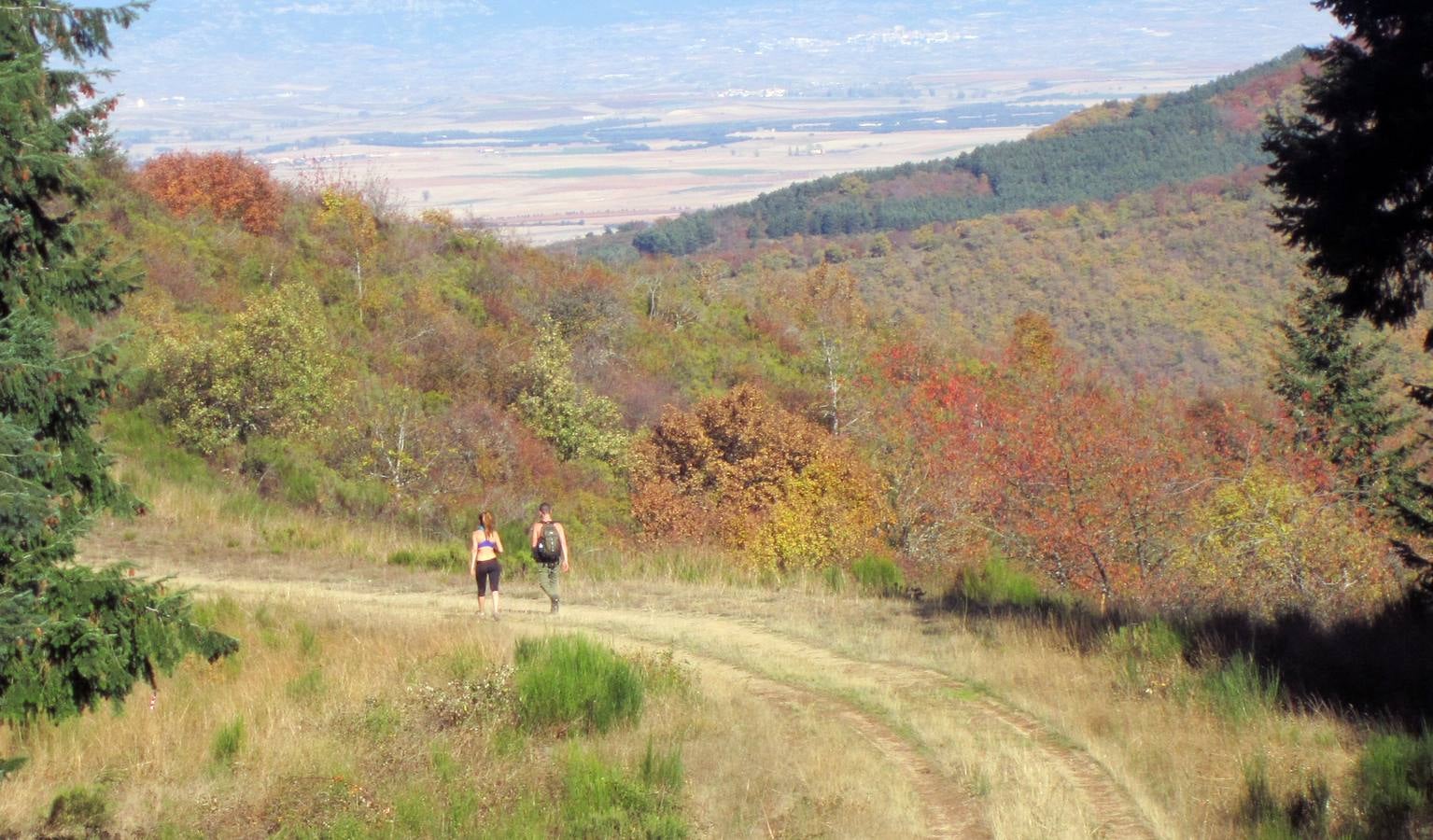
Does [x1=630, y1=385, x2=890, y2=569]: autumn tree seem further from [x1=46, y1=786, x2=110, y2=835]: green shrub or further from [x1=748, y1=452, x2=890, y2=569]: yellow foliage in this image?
[x1=46, y1=786, x2=110, y2=835]: green shrub

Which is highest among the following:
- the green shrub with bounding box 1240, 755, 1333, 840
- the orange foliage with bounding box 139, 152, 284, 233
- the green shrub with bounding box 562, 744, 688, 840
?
the orange foliage with bounding box 139, 152, 284, 233

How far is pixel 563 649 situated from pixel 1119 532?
49.8 ft

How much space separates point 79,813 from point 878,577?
970cm

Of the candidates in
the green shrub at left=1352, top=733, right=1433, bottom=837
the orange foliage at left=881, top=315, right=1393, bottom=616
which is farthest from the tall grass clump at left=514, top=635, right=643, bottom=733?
the orange foliage at left=881, top=315, right=1393, bottom=616

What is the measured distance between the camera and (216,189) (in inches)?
1512

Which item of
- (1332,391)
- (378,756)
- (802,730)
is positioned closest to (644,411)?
(1332,391)

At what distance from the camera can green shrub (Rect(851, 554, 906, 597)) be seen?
591 inches

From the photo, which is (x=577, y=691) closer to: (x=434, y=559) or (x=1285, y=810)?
(x=1285, y=810)

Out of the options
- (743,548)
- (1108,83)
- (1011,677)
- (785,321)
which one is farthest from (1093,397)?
(1108,83)

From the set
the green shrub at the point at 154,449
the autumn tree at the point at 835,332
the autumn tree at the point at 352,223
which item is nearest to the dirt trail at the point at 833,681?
the green shrub at the point at 154,449

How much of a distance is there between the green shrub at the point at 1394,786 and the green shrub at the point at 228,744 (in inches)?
254

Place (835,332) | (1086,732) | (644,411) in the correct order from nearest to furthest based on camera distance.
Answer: (1086,732), (644,411), (835,332)

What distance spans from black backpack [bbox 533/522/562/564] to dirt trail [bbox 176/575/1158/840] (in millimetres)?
541

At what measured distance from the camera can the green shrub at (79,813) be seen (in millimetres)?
7434
